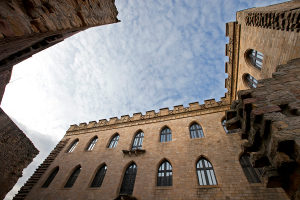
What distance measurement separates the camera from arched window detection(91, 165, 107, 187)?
9.52 m

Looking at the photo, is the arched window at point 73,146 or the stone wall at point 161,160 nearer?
the stone wall at point 161,160

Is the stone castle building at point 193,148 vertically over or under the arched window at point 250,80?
under

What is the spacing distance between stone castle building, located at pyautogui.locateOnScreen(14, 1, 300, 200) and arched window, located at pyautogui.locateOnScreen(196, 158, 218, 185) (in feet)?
0.17

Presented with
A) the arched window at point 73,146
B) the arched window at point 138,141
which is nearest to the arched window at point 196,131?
the arched window at point 138,141

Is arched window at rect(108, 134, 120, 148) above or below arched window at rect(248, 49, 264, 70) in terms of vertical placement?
below

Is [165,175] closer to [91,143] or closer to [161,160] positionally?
[161,160]

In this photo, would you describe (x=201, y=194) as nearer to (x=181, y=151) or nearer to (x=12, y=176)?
(x=181, y=151)

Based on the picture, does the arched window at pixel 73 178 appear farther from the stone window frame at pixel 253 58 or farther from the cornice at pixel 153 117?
the stone window frame at pixel 253 58

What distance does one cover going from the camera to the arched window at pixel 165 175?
8.15 m

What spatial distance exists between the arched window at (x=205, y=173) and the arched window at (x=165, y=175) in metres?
1.73

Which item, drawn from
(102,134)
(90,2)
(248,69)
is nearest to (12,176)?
(102,134)

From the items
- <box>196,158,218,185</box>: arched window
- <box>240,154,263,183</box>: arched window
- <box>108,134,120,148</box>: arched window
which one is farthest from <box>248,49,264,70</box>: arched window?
<box>108,134,120,148</box>: arched window

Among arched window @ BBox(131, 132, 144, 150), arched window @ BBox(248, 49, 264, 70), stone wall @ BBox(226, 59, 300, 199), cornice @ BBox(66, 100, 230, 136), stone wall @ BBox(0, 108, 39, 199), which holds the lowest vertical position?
stone wall @ BBox(226, 59, 300, 199)

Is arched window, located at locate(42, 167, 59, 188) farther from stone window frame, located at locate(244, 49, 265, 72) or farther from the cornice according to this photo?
stone window frame, located at locate(244, 49, 265, 72)
